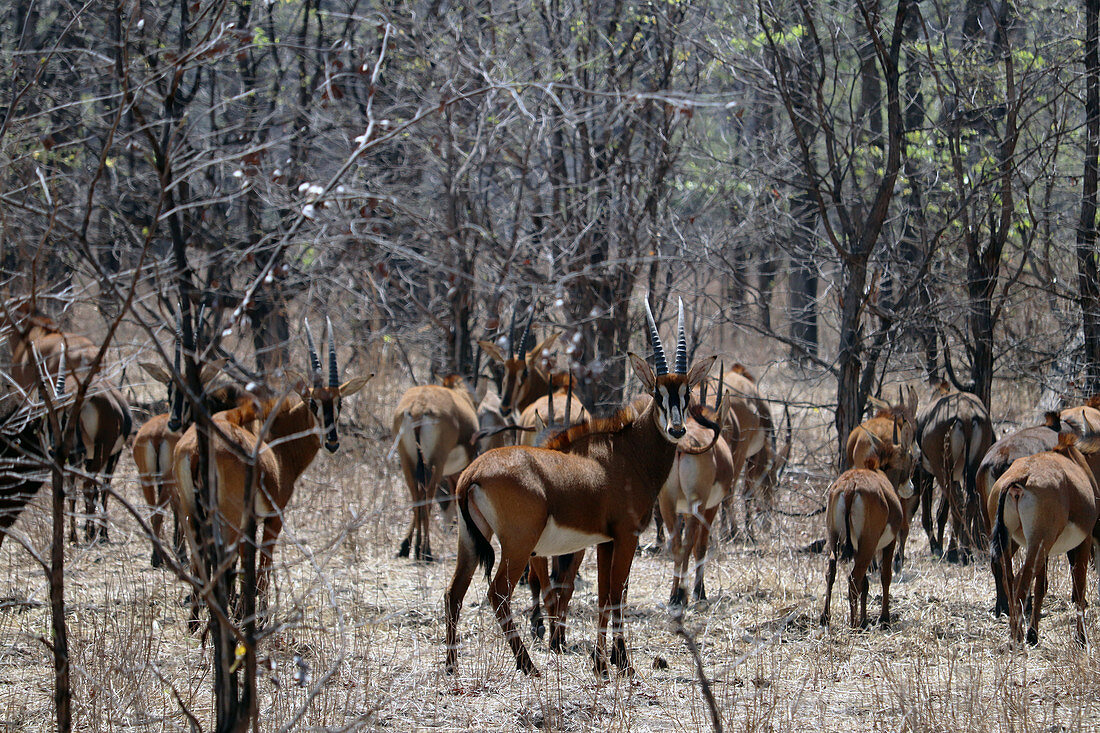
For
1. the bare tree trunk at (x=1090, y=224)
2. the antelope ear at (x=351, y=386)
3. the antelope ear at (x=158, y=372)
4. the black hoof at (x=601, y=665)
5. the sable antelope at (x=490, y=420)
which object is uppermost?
the bare tree trunk at (x=1090, y=224)

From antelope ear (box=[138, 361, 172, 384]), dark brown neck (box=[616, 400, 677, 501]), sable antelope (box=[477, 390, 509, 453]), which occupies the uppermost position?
antelope ear (box=[138, 361, 172, 384])

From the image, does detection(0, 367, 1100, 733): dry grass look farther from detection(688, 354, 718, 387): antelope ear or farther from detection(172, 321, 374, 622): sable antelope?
detection(688, 354, 718, 387): antelope ear

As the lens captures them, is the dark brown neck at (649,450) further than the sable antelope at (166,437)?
No

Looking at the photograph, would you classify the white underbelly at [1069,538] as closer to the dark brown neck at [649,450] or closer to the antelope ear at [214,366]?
the dark brown neck at [649,450]

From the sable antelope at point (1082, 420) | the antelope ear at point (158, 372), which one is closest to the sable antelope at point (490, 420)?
the antelope ear at point (158, 372)

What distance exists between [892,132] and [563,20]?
181 inches

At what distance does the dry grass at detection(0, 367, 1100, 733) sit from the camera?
485 cm

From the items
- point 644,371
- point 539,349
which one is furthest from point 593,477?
point 539,349

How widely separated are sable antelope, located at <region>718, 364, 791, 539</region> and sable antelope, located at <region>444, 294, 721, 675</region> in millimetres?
3038

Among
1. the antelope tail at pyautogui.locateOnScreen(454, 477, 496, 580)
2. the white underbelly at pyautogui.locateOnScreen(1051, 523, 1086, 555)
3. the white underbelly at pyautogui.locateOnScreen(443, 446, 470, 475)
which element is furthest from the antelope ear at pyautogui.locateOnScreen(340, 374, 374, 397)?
the white underbelly at pyautogui.locateOnScreen(1051, 523, 1086, 555)

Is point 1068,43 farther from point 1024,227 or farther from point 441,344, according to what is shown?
point 441,344

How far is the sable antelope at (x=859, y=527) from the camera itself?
22.9 ft

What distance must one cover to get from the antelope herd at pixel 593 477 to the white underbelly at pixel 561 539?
0.01m

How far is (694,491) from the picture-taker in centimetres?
812
